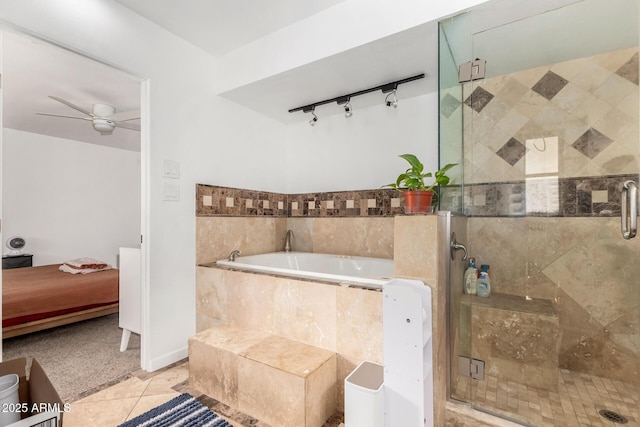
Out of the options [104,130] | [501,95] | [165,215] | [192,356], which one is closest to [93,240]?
[104,130]

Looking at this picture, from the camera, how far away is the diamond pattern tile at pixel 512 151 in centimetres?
219

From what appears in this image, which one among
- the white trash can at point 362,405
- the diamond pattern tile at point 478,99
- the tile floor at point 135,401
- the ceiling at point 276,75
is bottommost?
the tile floor at point 135,401

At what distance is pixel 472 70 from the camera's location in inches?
76.4

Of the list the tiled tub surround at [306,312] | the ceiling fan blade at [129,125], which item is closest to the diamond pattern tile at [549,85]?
the tiled tub surround at [306,312]

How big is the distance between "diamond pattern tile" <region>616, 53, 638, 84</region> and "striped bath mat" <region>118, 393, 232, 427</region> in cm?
301

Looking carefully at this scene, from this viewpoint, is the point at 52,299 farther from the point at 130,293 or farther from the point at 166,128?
the point at 166,128

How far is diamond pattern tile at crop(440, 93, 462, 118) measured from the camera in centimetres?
187

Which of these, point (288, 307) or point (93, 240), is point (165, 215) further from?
point (93, 240)

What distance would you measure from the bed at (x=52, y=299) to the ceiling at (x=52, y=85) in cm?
194

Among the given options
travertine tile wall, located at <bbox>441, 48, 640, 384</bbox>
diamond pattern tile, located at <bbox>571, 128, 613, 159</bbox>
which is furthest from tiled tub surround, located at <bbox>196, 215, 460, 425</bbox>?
diamond pattern tile, located at <bbox>571, 128, 613, 159</bbox>

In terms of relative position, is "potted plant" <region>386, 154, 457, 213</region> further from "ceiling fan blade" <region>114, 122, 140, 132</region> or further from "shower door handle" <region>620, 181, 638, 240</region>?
"ceiling fan blade" <region>114, 122, 140, 132</region>

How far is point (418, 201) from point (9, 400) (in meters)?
1.83

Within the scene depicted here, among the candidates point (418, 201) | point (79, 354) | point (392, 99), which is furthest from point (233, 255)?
point (392, 99)

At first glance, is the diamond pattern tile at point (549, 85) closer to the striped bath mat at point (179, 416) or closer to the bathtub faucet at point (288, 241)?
the bathtub faucet at point (288, 241)
